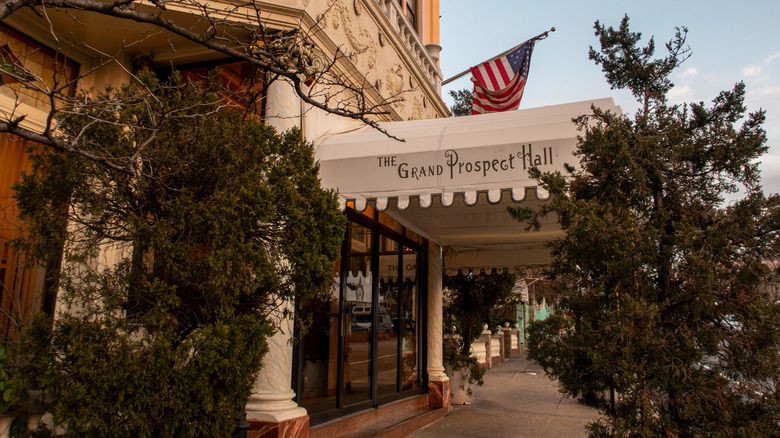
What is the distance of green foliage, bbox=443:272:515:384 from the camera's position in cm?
1059

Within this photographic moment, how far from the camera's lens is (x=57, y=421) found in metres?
3.10

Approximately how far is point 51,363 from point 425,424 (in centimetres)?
630

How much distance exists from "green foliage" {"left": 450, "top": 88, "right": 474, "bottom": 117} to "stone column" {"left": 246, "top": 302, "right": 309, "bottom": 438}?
2014cm

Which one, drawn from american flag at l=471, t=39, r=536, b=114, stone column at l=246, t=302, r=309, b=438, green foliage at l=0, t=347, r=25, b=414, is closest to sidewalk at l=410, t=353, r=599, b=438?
stone column at l=246, t=302, r=309, b=438

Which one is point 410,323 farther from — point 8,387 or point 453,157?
point 8,387

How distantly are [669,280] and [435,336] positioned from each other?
254 inches

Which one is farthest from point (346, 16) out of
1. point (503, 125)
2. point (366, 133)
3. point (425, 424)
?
point (425, 424)

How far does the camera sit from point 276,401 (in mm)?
5094

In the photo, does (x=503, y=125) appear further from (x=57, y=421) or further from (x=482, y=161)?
(x=57, y=421)

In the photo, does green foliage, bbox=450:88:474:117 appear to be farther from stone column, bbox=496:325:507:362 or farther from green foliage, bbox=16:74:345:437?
green foliage, bbox=16:74:345:437

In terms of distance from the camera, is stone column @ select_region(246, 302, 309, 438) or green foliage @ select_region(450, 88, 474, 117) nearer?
stone column @ select_region(246, 302, 309, 438)

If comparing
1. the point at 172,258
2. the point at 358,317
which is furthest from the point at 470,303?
the point at 172,258

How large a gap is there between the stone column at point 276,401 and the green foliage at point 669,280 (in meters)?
2.36

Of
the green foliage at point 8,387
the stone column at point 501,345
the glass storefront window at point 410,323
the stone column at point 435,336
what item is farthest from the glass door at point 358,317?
the stone column at point 501,345
